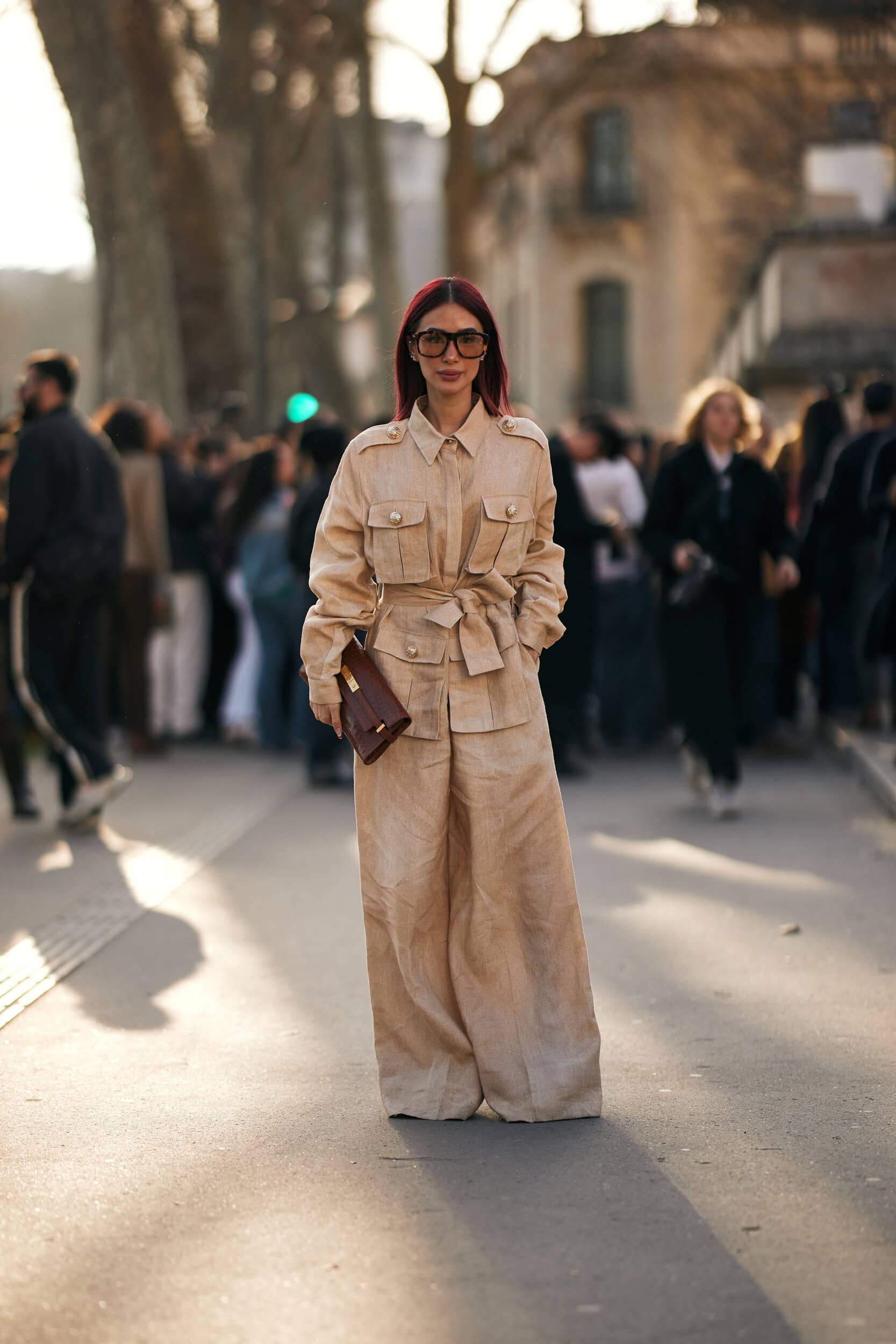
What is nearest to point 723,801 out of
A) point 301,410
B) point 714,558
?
point 714,558

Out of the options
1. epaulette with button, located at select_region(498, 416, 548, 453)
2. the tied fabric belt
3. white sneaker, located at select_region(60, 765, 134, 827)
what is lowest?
white sneaker, located at select_region(60, 765, 134, 827)

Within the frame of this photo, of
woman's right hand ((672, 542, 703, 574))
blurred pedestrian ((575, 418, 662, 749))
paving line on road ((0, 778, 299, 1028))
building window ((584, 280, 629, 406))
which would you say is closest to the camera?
paving line on road ((0, 778, 299, 1028))

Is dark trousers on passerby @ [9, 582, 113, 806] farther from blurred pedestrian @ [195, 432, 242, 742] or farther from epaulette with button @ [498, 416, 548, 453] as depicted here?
epaulette with button @ [498, 416, 548, 453]

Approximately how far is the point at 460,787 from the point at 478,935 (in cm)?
37

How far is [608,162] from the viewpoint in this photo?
55625 mm

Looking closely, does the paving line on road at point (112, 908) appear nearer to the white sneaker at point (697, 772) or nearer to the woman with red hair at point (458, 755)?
the woman with red hair at point (458, 755)

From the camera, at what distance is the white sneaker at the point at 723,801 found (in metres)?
10.3

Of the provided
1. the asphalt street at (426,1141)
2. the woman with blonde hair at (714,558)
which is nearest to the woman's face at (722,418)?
the woman with blonde hair at (714,558)

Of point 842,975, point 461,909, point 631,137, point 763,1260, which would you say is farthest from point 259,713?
point 631,137

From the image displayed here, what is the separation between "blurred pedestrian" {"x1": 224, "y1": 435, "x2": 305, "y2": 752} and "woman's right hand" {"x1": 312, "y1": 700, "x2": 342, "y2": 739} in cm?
854

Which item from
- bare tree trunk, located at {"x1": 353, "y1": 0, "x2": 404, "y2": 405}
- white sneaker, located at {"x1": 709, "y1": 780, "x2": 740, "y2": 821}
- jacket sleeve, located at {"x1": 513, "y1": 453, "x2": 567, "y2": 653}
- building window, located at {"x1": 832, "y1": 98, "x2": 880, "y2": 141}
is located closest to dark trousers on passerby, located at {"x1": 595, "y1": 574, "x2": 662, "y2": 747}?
white sneaker, located at {"x1": 709, "y1": 780, "x2": 740, "y2": 821}

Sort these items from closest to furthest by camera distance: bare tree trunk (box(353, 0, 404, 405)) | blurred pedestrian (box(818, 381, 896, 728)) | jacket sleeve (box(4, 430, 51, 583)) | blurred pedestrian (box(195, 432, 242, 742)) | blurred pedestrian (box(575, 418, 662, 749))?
jacket sleeve (box(4, 430, 51, 583)) → blurred pedestrian (box(818, 381, 896, 728)) → blurred pedestrian (box(575, 418, 662, 749)) → blurred pedestrian (box(195, 432, 242, 742)) → bare tree trunk (box(353, 0, 404, 405))

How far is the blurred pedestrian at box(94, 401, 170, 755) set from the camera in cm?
1359

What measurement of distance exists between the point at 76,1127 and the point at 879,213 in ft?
54.8
